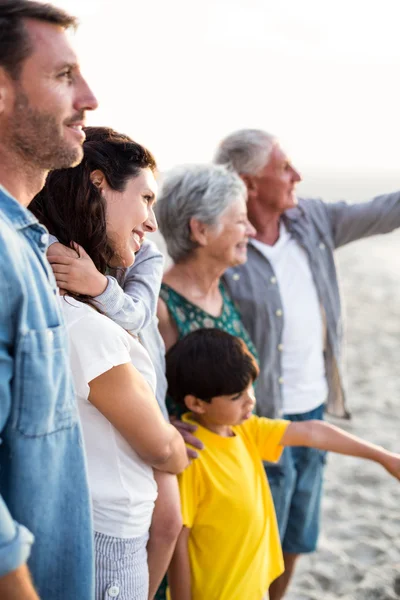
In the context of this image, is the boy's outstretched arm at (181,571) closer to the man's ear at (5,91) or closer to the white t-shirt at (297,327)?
the white t-shirt at (297,327)

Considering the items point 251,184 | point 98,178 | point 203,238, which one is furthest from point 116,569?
point 251,184

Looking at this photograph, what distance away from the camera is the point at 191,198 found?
2.86 m

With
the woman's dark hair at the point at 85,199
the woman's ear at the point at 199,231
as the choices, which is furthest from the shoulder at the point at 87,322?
the woman's ear at the point at 199,231

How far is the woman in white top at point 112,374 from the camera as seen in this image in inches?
63.2

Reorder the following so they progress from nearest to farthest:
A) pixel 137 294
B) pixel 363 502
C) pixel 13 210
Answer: pixel 13 210 → pixel 137 294 → pixel 363 502

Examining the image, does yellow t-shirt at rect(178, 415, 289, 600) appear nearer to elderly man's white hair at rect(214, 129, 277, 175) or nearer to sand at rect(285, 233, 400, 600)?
sand at rect(285, 233, 400, 600)

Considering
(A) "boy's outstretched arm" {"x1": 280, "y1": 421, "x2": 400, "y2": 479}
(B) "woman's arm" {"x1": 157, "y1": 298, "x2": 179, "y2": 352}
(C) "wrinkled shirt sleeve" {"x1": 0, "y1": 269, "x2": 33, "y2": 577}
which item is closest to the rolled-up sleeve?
(C) "wrinkled shirt sleeve" {"x1": 0, "y1": 269, "x2": 33, "y2": 577}

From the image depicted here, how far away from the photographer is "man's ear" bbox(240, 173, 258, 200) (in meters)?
3.33

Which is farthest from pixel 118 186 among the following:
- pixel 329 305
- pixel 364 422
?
pixel 364 422

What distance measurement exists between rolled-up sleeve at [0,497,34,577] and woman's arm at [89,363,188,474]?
1.58ft

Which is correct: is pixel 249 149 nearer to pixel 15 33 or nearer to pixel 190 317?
pixel 190 317

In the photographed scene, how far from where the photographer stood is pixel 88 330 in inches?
62.7

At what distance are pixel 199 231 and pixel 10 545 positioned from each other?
6.18 ft

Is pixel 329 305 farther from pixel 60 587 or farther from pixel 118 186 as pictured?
pixel 60 587
